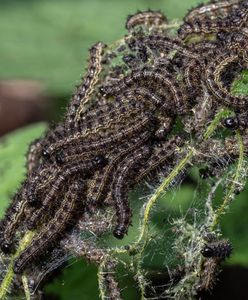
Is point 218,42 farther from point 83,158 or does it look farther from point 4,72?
point 4,72

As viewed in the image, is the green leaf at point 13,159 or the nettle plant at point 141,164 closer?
the nettle plant at point 141,164

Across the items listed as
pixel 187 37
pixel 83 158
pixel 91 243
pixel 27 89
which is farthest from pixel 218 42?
pixel 27 89

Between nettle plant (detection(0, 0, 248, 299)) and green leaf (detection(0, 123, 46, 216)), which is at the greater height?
green leaf (detection(0, 123, 46, 216))

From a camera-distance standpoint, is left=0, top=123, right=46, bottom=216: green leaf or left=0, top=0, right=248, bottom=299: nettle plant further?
left=0, top=123, right=46, bottom=216: green leaf

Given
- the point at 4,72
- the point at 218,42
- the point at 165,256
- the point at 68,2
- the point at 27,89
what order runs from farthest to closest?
1. the point at 27,89
2. the point at 68,2
3. the point at 4,72
4. the point at 165,256
5. the point at 218,42

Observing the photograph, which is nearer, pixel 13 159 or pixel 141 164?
pixel 141 164

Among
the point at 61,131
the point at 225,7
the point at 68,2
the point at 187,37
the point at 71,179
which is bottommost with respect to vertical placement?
the point at 71,179

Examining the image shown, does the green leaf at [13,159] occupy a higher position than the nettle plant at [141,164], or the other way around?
the green leaf at [13,159]

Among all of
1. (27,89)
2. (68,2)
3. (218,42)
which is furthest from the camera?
(27,89)
